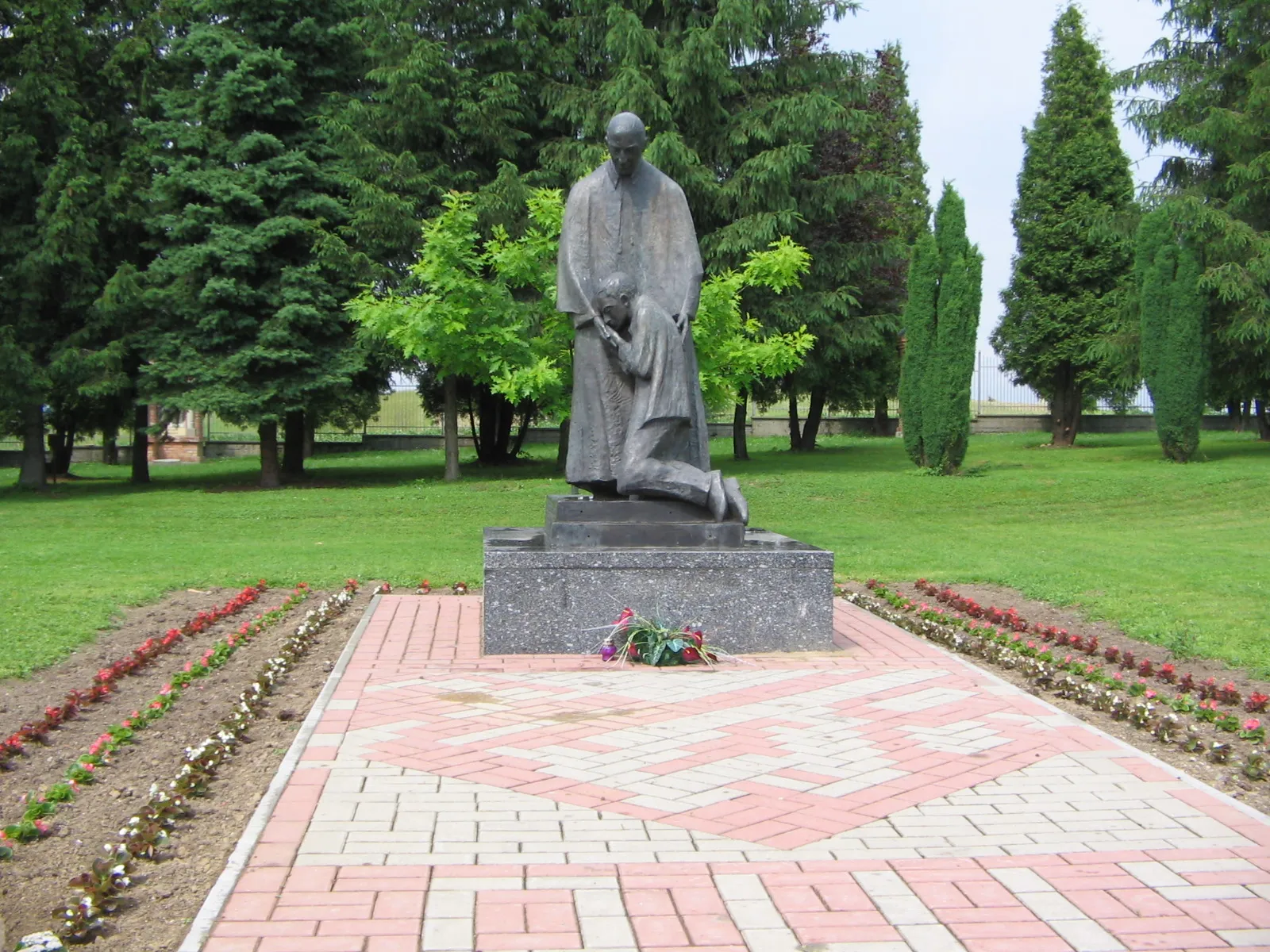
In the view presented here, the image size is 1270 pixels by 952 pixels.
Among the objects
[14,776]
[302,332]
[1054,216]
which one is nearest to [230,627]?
[14,776]

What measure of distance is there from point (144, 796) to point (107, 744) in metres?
0.66

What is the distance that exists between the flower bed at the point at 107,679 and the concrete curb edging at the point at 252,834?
1.09 meters

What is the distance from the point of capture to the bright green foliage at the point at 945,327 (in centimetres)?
2297

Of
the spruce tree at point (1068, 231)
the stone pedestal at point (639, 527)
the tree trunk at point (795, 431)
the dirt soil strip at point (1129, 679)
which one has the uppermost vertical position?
the spruce tree at point (1068, 231)

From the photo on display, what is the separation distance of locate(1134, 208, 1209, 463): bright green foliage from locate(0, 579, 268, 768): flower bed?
1873 centimetres

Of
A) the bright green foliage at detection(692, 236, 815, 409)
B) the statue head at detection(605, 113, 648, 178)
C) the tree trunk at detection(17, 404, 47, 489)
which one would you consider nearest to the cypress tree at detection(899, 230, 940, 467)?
the bright green foliage at detection(692, 236, 815, 409)

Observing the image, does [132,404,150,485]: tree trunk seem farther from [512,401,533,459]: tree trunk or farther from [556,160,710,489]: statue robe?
[556,160,710,489]: statue robe

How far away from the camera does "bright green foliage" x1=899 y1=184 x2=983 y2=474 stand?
75.4 ft

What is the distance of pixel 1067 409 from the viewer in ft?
111

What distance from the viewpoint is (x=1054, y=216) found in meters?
33.5

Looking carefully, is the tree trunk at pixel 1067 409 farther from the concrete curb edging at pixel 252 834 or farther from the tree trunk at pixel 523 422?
the concrete curb edging at pixel 252 834

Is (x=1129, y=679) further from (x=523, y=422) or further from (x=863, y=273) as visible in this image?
(x=523, y=422)

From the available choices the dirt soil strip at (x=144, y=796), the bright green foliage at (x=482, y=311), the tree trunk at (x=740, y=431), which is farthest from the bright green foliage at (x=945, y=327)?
the dirt soil strip at (x=144, y=796)

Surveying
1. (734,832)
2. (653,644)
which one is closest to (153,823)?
(734,832)
